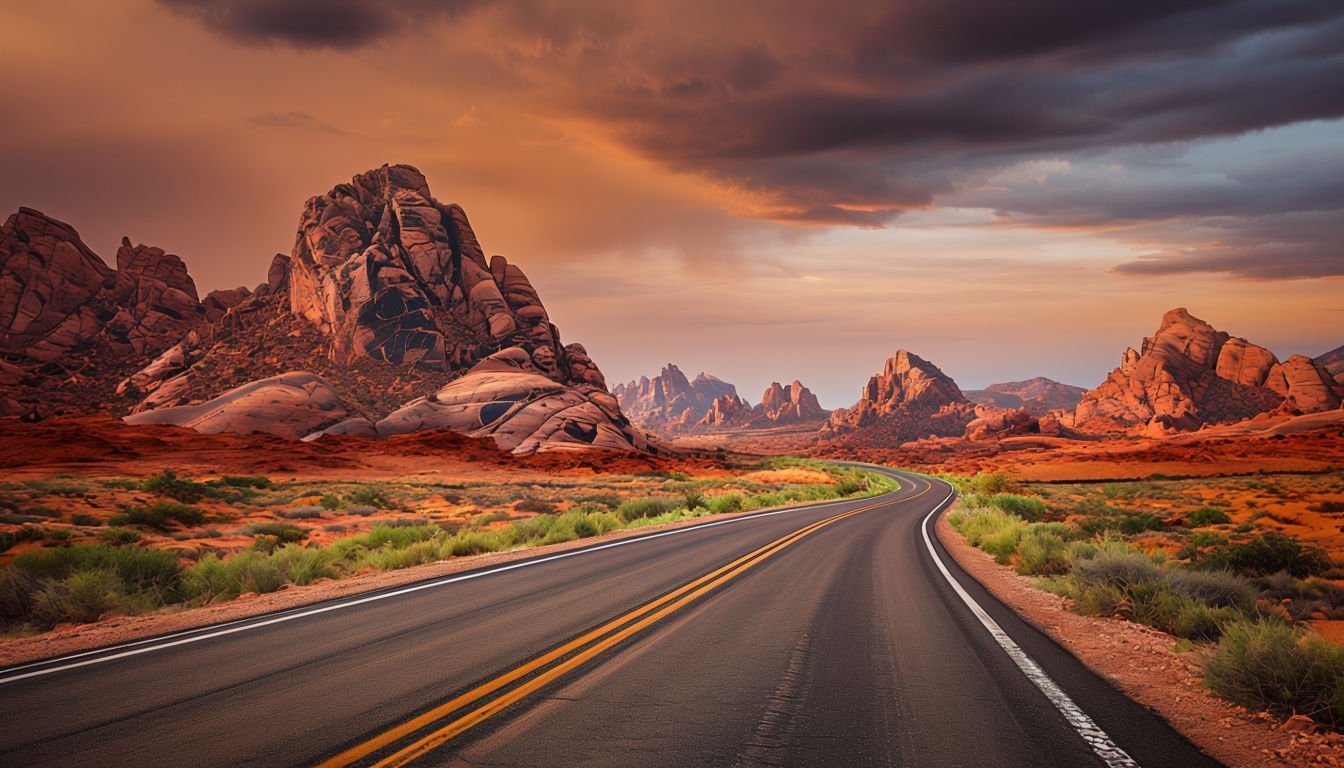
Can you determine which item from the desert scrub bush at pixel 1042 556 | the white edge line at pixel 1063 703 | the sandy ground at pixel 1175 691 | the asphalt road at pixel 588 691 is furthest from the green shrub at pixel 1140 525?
the white edge line at pixel 1063 703

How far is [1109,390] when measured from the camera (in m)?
175

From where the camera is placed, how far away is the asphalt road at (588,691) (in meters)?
4.18

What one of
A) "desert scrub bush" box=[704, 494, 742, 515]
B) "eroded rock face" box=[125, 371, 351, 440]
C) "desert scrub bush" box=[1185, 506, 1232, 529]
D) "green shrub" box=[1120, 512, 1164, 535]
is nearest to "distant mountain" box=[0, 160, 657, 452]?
"eroded rock face" box=[125, 371, 351, 440]

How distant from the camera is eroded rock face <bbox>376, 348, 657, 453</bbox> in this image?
82812 millimetres

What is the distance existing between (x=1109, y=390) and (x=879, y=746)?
209m

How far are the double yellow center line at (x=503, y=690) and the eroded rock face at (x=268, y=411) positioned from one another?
259ft

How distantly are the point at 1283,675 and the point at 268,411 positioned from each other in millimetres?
89689

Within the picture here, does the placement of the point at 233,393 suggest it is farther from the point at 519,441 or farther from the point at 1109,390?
the point at 1109,390

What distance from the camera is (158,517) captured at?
80.7 ft

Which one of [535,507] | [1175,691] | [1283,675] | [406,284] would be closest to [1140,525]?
[1175,691]

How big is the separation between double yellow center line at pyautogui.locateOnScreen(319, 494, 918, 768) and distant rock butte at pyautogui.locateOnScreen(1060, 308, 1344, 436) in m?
171

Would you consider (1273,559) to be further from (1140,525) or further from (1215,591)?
(1140,525)

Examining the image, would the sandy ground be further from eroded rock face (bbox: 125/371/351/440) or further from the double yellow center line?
eroded rock face (bbox: 125/371/351/440)

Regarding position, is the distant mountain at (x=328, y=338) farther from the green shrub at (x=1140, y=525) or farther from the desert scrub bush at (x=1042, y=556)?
the desert scrub bush at (x=1042, y=556)
